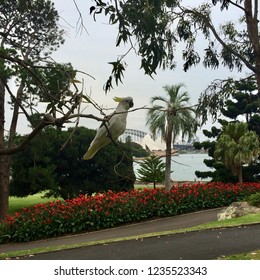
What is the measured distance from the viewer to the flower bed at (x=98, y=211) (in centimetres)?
1180

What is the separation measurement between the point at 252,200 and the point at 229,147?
6377 mm

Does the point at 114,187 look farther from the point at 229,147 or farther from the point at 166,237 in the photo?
the point at 166,237

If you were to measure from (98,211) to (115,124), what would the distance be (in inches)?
406

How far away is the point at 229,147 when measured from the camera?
18.2m

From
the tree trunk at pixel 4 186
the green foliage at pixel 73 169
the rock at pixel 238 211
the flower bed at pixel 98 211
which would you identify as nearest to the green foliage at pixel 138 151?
the flower bed at pixel 98 211

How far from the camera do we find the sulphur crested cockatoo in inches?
94.8

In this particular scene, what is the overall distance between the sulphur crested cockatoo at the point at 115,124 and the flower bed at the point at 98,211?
9.18 metres

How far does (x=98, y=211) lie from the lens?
12.5 metres

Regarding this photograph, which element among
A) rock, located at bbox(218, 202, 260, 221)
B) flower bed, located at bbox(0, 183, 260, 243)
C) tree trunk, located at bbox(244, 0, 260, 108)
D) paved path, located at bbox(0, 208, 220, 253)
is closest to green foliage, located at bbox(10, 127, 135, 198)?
flower bed, located at bbox(0, 183, 260, 243)

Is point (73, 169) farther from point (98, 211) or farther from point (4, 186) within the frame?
point (98, 211)

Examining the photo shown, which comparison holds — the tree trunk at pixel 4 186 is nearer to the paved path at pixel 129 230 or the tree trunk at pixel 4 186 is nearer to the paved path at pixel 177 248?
the paved path at pixel 129 230

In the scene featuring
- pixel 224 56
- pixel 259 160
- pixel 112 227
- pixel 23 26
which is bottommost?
pixel 112 227

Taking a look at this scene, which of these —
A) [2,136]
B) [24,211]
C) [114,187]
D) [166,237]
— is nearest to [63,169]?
[114,187]

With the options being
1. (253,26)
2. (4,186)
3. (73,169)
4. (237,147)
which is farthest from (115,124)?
(73,169)
